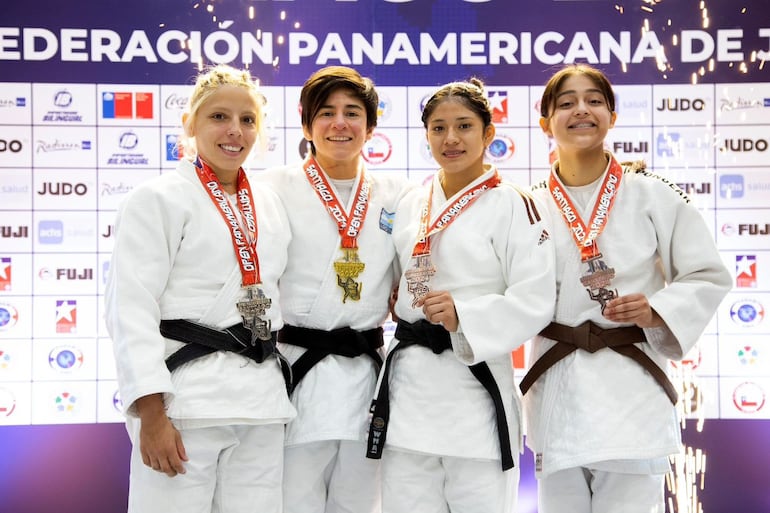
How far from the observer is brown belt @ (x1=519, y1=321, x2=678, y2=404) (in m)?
2.44

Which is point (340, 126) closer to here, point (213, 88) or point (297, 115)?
point (213, 88)

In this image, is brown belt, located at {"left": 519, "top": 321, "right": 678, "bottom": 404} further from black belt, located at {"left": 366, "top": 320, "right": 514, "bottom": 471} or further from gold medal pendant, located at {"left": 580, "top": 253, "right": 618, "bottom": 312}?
black belt, located at {"left": 366, "top": 320, "right": 514, "bottom": 471}

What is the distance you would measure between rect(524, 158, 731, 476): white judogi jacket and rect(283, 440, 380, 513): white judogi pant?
1.99 ft

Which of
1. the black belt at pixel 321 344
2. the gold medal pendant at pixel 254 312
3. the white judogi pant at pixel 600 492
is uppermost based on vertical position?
the gold medal pendant at pixel 254 312

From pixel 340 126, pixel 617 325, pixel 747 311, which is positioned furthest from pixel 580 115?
pixel 747 311

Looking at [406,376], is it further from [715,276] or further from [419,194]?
[715,276]

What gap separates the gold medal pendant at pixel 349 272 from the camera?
2533 mm

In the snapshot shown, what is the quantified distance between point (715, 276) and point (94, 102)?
317 cm

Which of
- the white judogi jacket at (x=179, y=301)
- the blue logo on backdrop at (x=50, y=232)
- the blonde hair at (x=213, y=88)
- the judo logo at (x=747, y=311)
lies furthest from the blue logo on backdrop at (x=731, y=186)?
the blue logo on backdrop at (x=50, y=232)

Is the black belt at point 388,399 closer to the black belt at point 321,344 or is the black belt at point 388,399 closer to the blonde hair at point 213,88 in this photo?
the black belt at point 321,344

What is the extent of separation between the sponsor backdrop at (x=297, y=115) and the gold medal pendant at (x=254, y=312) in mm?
1879

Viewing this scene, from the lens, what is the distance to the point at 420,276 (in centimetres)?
238

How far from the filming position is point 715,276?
246cm

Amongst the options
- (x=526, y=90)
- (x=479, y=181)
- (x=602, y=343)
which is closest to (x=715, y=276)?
(x=602, y=343)
